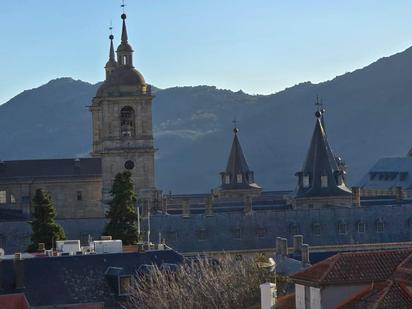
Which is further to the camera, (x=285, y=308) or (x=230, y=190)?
(x=230, y=190)

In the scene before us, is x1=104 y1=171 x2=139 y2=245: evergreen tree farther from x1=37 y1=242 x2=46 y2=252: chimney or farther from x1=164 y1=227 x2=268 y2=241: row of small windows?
x1=164 y1=227 x2=268 y2=241: row of small windows

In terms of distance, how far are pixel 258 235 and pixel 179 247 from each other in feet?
17.0

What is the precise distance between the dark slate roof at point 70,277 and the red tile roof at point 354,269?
2036 cm

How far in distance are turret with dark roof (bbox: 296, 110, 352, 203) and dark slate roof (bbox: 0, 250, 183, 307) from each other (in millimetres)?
39209

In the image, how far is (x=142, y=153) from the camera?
100 metres

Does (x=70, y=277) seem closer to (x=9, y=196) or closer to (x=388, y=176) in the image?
(x=9, y=196)

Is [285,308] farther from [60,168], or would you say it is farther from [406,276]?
[60,168]

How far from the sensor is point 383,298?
108 feet

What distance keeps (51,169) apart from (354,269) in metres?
73.6

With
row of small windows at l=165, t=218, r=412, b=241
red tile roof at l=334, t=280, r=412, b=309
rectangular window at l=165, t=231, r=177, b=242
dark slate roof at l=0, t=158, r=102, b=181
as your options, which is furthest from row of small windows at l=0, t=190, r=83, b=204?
red tile roof at l=334, t=280, r=412, b=309

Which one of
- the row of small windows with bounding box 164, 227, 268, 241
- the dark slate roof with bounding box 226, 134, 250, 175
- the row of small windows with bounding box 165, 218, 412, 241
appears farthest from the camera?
the dark slate roof with bounding box 226, 134, 250, 175

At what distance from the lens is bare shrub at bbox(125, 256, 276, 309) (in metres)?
50.9

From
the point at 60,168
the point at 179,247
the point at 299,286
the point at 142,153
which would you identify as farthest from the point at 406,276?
the point at 60,168

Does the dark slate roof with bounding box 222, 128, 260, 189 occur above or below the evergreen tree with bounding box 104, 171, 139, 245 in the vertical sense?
above
